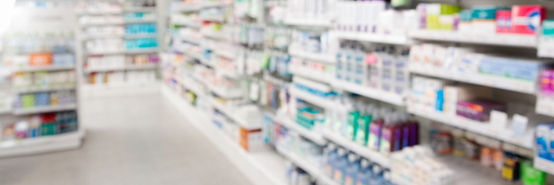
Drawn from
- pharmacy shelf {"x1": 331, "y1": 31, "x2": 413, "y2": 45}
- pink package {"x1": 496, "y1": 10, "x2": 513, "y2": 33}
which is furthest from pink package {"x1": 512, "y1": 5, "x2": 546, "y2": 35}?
pharmacy shelf {"x1": 331, "y1": 31, "x2": 413, "y2": 45}

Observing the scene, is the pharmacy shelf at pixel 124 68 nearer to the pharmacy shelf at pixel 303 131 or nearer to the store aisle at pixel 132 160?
the store aisle at pixel 132 160

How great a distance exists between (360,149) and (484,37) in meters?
1.34

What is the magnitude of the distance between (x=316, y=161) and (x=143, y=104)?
6.33 m

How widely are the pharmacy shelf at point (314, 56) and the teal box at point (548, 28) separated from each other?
1813 millimetres

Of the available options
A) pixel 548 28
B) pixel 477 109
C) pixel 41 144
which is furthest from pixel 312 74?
pixel 41 144

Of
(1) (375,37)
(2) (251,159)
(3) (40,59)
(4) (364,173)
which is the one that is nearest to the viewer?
(1) (375,37)

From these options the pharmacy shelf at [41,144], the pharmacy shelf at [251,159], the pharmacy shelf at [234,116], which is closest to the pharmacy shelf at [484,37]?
the pharmacy shelf at [251,159]

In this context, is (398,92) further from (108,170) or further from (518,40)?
(108,170)

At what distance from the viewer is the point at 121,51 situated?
11.0 m

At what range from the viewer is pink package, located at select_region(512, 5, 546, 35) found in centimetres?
209

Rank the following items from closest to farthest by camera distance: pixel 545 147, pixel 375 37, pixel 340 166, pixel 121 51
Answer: pixel 545 147, pixel 375 37, pixel 340 166, pixel 121 51

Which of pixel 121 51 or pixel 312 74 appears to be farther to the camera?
pixel 121 51

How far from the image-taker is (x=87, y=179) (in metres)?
5.20

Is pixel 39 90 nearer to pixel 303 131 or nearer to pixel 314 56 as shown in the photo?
pixel 303 131
